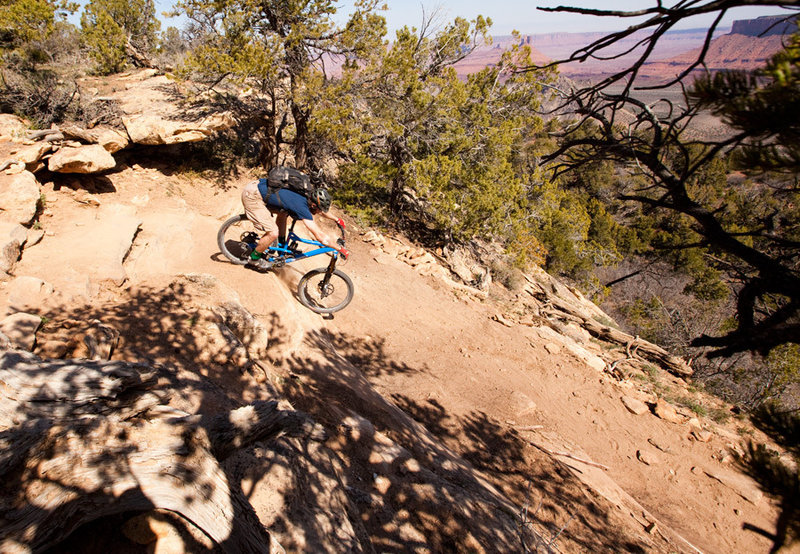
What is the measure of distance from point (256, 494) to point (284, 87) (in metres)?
8.78

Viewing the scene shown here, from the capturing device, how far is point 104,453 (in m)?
1.84

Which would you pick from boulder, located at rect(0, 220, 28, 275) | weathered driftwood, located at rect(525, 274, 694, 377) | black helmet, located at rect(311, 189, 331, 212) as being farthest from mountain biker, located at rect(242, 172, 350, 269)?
weathered driftwood, located at rect(525, 274, 694, 377)

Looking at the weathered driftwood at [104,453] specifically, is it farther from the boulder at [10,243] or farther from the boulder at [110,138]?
the boulder at [110,138]

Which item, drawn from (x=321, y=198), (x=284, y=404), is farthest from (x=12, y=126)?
(x=284, y=404)

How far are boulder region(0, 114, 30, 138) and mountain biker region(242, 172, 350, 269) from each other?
4.03 metres

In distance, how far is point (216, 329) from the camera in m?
4.13

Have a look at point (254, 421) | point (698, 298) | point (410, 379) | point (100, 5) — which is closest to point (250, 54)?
point (410, 379)

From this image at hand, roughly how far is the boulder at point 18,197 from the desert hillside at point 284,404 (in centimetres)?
4

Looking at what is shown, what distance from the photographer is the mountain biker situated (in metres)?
5.20

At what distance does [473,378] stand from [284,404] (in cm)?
376

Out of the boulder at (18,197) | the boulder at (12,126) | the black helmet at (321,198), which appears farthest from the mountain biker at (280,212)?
the boulder at (12,126)

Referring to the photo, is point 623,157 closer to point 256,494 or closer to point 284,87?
point 256,494

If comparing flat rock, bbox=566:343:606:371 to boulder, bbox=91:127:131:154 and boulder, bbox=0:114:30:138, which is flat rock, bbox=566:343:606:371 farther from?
boulder, bbox=0:114:30:138

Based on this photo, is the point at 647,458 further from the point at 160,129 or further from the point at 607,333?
the point at 160,129
